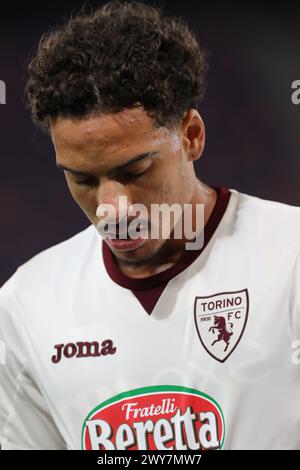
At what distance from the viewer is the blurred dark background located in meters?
1.53

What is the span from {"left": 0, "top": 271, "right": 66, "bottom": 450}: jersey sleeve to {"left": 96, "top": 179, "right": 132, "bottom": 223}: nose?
0.99 ft

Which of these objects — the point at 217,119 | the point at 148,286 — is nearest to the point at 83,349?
the point at 148,286

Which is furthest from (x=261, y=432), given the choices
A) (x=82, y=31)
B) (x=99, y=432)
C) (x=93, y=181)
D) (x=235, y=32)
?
(x=235, y=32)

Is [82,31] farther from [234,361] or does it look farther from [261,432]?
[261,432]

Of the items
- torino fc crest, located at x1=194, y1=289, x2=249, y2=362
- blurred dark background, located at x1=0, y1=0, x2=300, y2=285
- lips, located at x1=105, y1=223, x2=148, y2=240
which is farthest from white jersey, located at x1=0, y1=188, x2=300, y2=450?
blurred dark background, located at x1=0, y1=0, x2=300, y2=285

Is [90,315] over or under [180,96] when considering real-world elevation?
under

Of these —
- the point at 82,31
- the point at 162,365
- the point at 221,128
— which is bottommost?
the point at 162,365

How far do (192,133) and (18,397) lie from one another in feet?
1.65

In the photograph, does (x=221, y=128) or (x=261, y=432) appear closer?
(x=261, y=432)

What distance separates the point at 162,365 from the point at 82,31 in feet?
1.57

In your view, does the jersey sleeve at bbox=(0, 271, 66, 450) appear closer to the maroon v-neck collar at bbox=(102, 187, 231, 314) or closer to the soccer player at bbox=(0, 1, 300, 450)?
the soccer player at bbox=(0, 1, 300, 450)

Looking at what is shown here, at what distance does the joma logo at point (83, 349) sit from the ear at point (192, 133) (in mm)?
301

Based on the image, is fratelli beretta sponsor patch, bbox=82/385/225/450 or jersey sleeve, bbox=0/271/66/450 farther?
jersey sleeve, bbox=0/271/66/450

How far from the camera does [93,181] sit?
3.49ft
